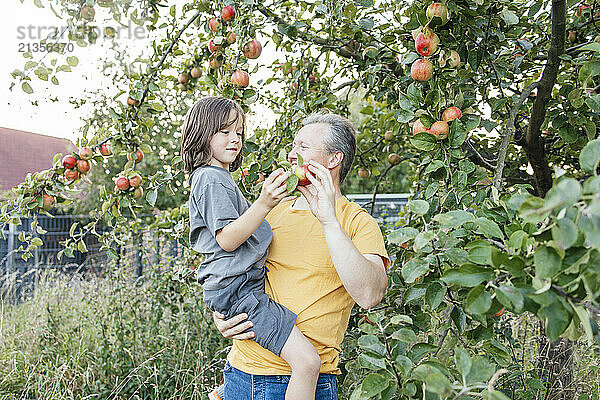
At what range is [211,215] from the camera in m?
1.45

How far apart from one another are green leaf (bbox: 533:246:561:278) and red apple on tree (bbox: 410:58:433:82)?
89cm

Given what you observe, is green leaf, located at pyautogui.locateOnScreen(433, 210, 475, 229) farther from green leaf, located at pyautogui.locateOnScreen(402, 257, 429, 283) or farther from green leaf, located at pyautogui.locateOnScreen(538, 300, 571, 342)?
green leaf, located at pyautogui.locateOnScreen(538, 300, 571, 342)

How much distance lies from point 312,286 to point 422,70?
689 mm

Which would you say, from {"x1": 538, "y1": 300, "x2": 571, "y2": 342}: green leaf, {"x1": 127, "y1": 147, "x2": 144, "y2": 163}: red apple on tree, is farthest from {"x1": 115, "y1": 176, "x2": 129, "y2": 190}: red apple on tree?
{"x1": 538, "y1": 300, "x2": 571, "y2": 342}: green leaf

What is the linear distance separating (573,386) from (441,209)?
179cm

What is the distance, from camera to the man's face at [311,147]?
153 cm

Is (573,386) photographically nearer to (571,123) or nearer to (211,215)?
(571,123)

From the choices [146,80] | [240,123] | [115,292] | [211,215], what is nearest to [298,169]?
[211,215]

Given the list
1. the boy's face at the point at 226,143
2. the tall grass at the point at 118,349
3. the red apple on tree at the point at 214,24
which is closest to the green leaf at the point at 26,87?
the red apple on tree at the point at 214,24

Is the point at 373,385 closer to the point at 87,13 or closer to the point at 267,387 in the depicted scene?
the point at 267,387

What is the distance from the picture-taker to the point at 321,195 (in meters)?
1.27

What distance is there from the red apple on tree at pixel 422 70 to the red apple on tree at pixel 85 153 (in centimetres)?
134

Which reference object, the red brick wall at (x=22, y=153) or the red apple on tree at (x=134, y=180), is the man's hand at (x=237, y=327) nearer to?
the red apple on tree at (x=134, y=180)

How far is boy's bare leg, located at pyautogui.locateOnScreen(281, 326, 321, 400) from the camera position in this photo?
1.31 m
